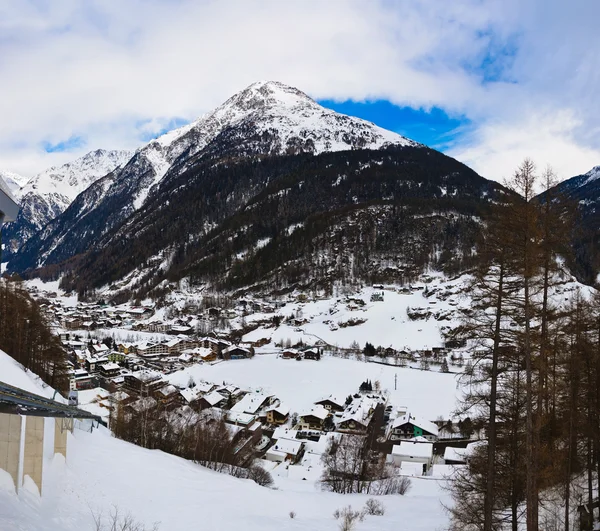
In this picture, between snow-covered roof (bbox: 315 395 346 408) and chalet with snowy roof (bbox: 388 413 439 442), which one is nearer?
chalet with snowy roof (bbox: 388 413 439 442)

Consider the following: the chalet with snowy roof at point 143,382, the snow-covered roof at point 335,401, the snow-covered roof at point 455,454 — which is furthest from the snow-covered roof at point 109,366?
the snow-covered roof at point 455,454

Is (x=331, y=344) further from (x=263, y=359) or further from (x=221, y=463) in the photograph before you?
(x=221, y=463)

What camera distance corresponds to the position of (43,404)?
7.28 metres

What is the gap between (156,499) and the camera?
13.0m

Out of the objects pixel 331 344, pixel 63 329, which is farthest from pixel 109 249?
pixel 331 344

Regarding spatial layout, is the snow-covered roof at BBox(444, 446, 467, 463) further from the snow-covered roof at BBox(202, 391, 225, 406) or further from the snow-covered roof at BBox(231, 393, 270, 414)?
the snow-covered roof at BBox(202, 391, 225, 406)

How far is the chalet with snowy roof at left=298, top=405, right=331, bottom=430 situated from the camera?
128 feet

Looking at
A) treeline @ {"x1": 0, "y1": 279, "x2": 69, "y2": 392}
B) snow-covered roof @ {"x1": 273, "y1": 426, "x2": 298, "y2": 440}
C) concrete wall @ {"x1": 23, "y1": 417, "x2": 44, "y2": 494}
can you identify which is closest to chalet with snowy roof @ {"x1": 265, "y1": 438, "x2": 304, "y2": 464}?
snow-covered roof @ {"x1": 273, "y1": 426, "x2": 298, "y2": 440}

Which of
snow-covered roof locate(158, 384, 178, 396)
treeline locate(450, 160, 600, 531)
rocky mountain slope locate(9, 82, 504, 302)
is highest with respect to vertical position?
rocky mountain slope locate(9, 82, 504, 302)

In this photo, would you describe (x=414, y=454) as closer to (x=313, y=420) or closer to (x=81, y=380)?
(x=313, y=420)

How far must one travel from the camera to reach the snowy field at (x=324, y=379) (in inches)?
1823

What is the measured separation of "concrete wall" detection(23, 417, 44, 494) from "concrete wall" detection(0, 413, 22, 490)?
51cm

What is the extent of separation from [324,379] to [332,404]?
11.3 metres

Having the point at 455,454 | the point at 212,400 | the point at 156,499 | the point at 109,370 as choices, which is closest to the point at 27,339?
the point at 212,400
